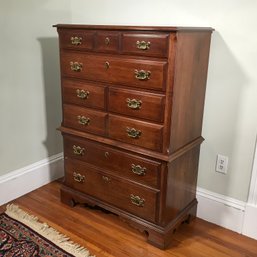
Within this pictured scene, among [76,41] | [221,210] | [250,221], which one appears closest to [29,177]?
[76,41]

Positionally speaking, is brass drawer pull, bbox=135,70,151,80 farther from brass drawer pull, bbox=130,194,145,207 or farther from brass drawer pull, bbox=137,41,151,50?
brass drawer pull, bbox=130,194,145,207

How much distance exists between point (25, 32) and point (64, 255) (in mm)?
1474

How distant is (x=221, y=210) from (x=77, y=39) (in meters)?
1.40

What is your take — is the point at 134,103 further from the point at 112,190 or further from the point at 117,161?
the point at 112,190

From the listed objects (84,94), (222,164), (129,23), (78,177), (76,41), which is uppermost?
(129,23)

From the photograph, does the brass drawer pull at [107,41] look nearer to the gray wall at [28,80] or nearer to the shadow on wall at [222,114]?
the shadow on wall at [222,114]

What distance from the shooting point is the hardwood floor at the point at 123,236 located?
1839 millimetres

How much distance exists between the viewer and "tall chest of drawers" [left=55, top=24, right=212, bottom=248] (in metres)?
1.62

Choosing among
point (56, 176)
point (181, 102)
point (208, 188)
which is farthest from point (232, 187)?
point (56, 176)

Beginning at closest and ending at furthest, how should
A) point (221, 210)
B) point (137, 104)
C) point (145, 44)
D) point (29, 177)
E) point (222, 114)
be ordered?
1. point (145, 44)
2. point (137, 104)
3. point (222, 114)
4. point (221, 210)
5. point (29, 177)

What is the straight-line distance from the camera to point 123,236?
1961mm

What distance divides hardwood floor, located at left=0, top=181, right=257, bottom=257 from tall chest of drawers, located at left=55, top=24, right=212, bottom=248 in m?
0.09

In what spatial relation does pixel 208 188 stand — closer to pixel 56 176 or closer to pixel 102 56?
pixel 102 56

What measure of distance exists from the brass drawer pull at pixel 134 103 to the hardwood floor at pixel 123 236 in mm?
811
